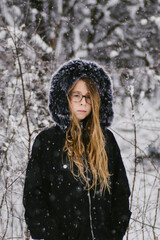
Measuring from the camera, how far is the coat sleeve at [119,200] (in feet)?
5.87

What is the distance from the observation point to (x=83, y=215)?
1669mm

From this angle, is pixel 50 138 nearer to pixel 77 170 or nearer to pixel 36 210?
pixel 77 170

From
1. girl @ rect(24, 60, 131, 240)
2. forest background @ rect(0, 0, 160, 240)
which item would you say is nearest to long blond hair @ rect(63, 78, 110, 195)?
girl @ rect(24, 60, 131, 240)

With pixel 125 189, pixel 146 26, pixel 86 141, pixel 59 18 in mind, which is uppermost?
pixel 146 26

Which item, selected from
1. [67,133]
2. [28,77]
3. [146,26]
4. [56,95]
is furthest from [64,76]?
[146,26]

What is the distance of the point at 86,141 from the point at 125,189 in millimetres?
442

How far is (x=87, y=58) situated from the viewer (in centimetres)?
550

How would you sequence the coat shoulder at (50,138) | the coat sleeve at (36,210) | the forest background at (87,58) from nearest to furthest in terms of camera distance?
the coat sleeve at (36,210) → the coat shoulder at (50,138) → the forest background at (87,58)

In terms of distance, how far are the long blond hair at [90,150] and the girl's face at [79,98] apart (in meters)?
0.02

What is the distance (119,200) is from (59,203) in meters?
0.44

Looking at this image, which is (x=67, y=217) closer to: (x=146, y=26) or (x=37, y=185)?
(x=37, y=185)

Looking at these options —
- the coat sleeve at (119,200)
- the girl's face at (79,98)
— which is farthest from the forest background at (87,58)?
the girl's face at (79,98)

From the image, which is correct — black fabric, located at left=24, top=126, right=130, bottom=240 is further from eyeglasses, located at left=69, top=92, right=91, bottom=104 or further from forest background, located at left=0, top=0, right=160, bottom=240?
forest background, located at left=0, top=0, right=160, bottom=240

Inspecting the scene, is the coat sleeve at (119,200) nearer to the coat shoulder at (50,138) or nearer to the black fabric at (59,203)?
the black fabric at (59,203)
